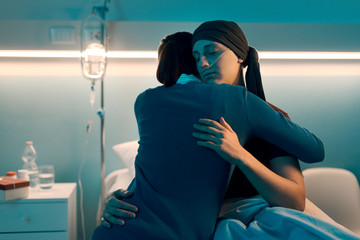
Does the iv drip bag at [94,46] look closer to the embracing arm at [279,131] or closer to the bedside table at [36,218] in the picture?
the bedside table at [36,218]

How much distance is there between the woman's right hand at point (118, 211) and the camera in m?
0.88

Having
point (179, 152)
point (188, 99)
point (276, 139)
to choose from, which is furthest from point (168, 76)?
point (276, 139)

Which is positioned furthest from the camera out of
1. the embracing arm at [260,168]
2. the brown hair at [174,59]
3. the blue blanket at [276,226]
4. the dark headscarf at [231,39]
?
the dark headscarf at [231,39]

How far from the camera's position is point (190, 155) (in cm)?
85

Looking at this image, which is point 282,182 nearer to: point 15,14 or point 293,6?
point 293,6

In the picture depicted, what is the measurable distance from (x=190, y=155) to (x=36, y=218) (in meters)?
1.30

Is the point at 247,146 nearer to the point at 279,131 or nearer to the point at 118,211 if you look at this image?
the point at 279,131

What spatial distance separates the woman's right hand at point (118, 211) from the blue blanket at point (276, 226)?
254mm

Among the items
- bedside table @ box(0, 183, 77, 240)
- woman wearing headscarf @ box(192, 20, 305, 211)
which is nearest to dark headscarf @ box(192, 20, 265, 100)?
woman wearing headscarf @ box(192, 20, 305, 211)

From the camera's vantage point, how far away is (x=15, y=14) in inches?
79.1

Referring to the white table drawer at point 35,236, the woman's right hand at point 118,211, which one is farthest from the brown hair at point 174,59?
the white table drawer at point 35,236

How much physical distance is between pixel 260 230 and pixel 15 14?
202cm

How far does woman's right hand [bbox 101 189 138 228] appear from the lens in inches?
34.6

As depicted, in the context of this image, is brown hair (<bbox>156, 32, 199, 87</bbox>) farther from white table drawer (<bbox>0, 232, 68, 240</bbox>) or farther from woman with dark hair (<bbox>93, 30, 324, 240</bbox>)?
white table drawer (<bbox>0, 232, 68, 240</bbox>)
